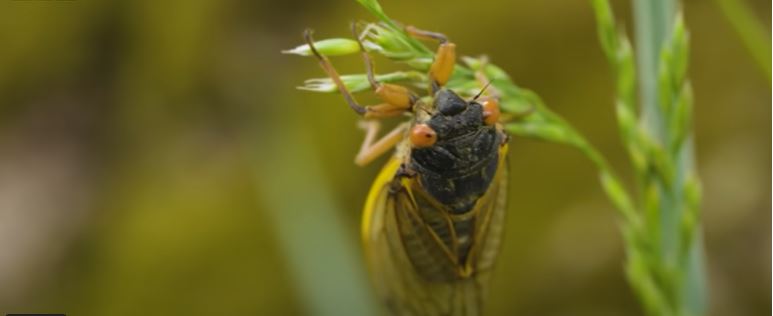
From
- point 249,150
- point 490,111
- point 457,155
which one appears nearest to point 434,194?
point 457,155

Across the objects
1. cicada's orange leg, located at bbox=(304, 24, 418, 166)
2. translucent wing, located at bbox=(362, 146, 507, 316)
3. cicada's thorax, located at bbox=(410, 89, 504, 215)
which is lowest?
translucent wing, located at bbox=(362, 146, 507, 316)

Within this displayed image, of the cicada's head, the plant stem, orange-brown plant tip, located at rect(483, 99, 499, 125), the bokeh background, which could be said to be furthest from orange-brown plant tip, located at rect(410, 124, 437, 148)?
the bokeh background

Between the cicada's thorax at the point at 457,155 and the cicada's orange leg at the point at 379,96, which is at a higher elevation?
the cicada's orange leg at the point at 379,96

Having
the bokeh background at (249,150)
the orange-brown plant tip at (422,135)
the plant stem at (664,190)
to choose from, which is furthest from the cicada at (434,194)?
the bokeh background at (249,150)

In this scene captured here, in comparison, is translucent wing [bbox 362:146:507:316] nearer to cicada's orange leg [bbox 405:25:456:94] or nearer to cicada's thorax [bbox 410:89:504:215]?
cicada's thorax [bbox 410:89:504:215]

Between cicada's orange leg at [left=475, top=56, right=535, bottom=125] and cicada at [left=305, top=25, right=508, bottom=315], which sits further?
cicada at [left=305, top=25, right=508, bottom=315]

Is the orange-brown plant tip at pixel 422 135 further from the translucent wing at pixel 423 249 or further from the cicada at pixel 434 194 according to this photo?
the translucent wing at pixel 423 249
